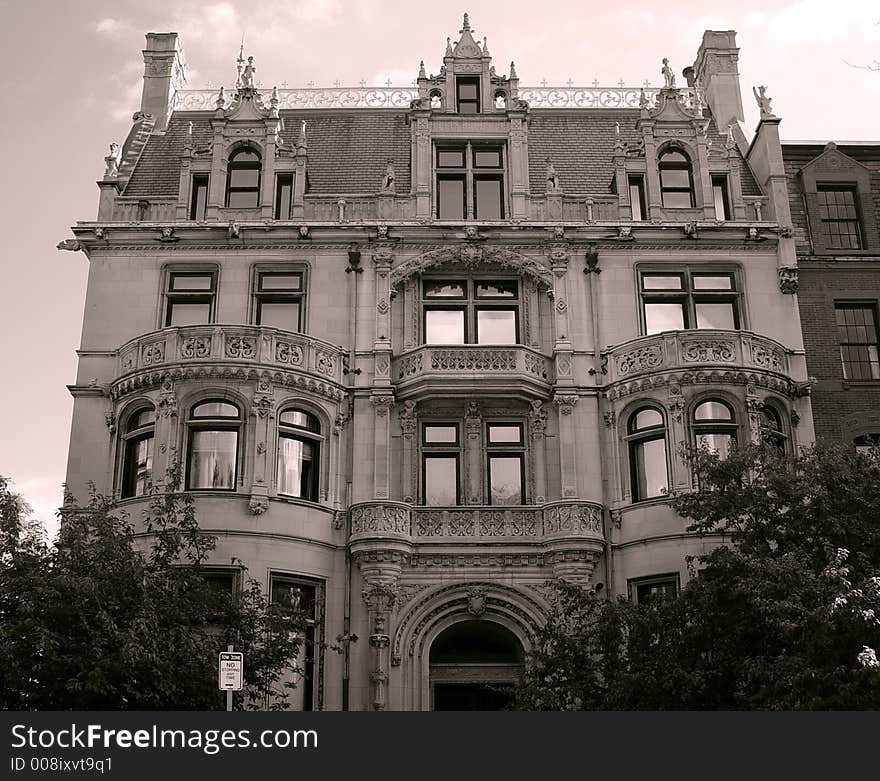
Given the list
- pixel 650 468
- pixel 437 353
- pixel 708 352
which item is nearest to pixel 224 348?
pixel 437 353

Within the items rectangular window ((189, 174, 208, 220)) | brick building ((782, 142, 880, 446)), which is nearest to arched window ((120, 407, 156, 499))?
rectangular window ((189, 174, 208, 220))

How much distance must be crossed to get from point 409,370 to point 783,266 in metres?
11.1

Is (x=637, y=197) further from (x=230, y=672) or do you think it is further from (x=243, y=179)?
(x=230, y=672)

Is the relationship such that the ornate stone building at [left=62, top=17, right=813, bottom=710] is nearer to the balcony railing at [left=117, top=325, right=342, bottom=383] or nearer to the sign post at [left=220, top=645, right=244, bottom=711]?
the balcony railing at [left=117, top=325, right=342, bottom=383]

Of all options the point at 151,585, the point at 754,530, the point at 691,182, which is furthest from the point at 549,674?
the point at 691,182

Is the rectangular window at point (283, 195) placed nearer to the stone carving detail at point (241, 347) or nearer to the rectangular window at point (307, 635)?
the stone carving detail at point (241, 347)

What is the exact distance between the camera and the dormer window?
1363 inches

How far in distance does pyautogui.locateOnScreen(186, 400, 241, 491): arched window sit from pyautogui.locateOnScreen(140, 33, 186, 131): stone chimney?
12796 millimetres

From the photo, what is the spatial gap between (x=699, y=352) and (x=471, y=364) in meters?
6.03
